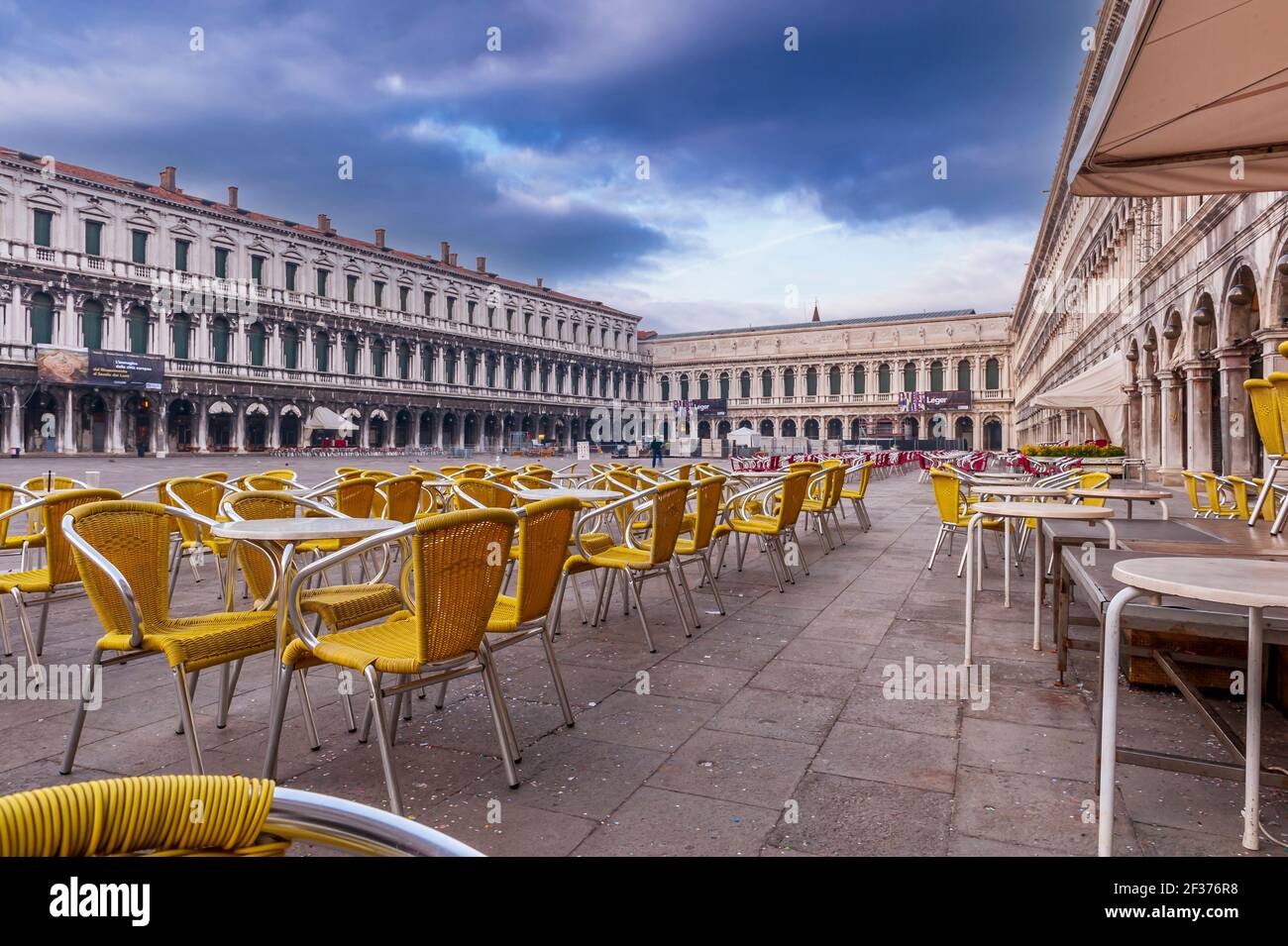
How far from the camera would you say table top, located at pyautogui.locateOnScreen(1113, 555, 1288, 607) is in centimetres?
170

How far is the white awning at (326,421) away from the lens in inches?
1759

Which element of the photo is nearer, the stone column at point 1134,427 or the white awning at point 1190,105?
the white awning at point 1190,105

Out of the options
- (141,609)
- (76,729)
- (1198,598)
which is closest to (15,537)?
(141,609)

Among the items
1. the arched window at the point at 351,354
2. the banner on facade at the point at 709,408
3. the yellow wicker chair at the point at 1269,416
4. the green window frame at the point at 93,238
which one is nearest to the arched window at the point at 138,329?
the green window frame at the point at 93,238

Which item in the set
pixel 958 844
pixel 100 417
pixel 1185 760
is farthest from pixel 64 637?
pixel 100 417

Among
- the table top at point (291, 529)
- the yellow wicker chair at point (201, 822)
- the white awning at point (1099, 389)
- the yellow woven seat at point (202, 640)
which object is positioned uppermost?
the white awning at point (1099, 389)

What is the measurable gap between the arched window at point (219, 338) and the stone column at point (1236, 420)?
42013 millimetres

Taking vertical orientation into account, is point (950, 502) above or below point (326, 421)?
below

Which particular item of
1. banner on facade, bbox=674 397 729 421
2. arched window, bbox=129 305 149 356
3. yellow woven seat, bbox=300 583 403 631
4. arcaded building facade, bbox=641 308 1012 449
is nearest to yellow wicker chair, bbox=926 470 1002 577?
yellow woven seat, bbox=300 583 403 631

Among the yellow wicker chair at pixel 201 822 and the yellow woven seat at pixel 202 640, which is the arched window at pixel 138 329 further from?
the yellow wicker chair at pixel 201 822

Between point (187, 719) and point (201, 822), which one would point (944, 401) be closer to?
point (187, 719)

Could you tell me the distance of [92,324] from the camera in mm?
37281

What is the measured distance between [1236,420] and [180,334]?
42.4m

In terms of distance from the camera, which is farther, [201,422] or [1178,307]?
[201,422]
